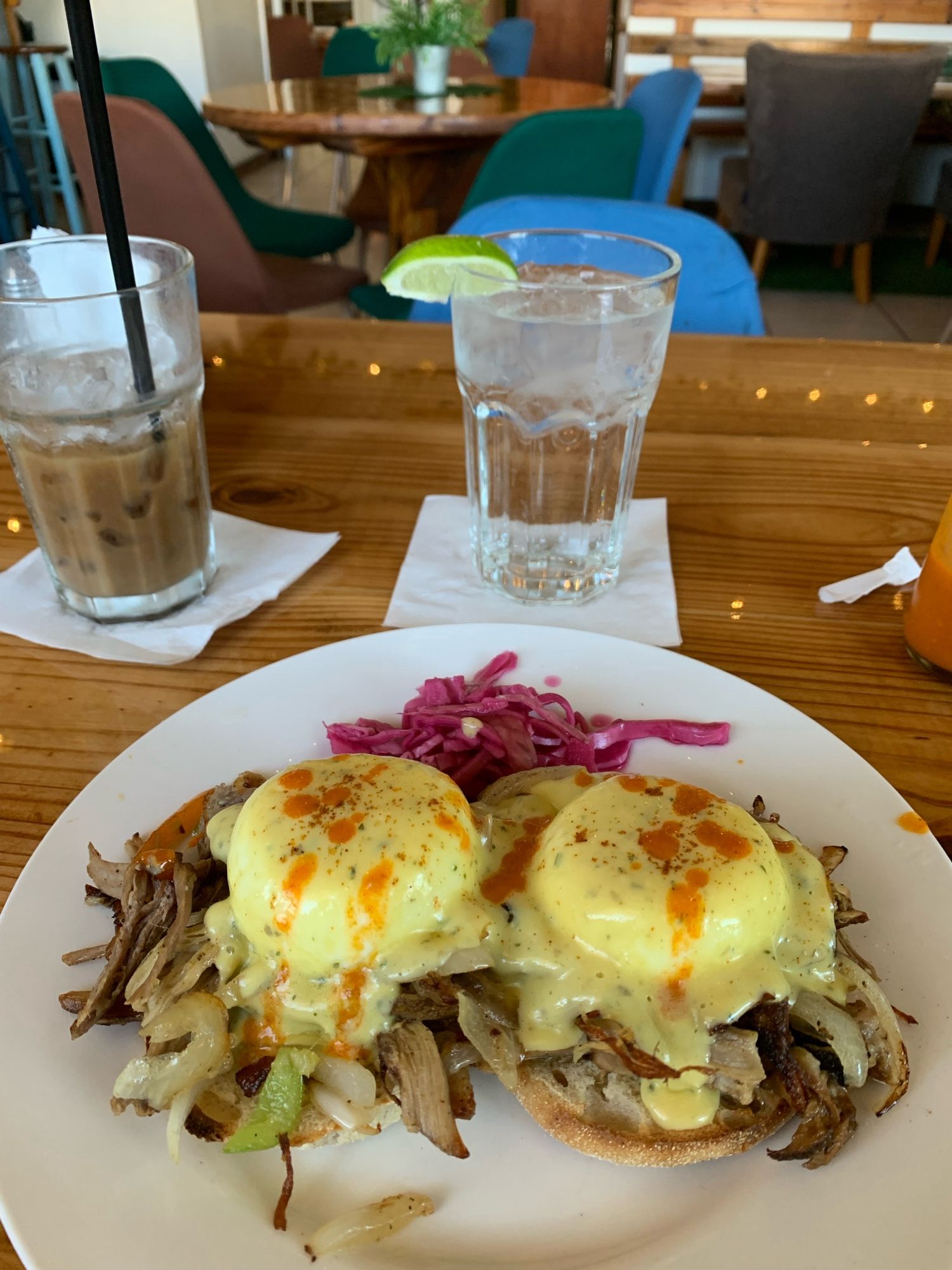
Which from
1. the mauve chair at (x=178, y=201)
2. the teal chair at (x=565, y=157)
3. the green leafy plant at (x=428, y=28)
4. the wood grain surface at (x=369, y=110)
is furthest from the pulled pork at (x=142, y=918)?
the green leafy plant at (x=428, y=28)

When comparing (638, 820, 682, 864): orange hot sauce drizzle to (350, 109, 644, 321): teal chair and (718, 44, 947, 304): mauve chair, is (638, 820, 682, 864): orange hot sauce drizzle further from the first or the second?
(718, 44, 947, 304): mauve chair

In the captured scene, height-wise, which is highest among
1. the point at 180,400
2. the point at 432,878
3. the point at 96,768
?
the point at 180,400

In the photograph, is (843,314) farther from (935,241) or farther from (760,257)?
(935,241)

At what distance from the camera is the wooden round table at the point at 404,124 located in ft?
13.5

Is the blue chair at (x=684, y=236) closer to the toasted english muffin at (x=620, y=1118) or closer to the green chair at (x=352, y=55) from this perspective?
the toasted english muffin at (x=620, y=1118)

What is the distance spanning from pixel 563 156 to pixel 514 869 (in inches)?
115

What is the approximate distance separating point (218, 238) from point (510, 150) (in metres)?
1.20

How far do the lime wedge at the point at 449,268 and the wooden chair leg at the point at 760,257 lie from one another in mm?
5913

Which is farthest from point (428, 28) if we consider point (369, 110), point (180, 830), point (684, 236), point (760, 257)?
point (180, 830)

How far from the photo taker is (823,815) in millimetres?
964

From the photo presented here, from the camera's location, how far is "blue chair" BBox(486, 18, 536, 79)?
6797 mm

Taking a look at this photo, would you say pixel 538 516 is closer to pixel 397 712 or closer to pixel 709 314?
pixel 397 712

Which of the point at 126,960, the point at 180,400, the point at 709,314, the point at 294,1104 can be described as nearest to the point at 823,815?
the point at 294,1104

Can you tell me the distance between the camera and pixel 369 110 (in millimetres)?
4359
